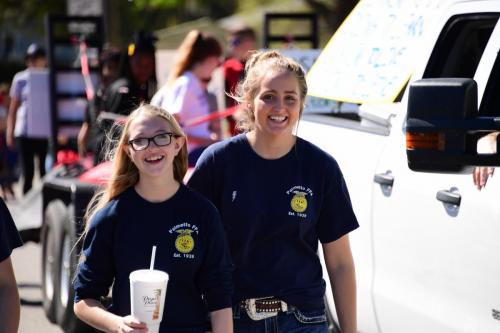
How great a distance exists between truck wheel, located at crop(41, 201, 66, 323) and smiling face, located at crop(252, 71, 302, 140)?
421cm

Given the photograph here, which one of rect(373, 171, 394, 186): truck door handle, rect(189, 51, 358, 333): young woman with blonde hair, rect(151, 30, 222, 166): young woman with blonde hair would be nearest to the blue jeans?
rect(189, 51, 358, 333): young woman with blonde hair

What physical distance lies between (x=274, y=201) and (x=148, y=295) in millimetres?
830

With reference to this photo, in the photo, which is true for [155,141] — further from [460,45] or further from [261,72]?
[460,45]

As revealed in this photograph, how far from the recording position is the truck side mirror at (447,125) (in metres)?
3.30

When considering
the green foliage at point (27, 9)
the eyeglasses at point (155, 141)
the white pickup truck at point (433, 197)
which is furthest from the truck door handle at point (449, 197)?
the green foliage at point (27, 9)

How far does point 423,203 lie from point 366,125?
50.4 inches

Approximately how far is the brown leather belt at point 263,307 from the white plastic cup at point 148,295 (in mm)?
675

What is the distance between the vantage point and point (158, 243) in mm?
→ 3684

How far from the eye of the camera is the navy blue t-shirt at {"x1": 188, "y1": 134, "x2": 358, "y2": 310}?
4.08m

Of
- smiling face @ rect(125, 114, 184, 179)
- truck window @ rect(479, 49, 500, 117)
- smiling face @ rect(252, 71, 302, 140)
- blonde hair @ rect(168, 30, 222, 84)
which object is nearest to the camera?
smiling face @ rect(125, 114, 184, 179)

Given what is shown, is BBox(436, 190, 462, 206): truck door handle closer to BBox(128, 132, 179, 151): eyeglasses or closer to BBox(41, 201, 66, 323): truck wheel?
BBox(128, 132, 179, 151): eyeglasses

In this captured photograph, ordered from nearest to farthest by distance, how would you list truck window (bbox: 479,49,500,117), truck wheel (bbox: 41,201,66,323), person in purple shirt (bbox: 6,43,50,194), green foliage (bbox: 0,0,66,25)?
truck window (bbox: 479,49,500,117)
truck wheel (bbox: 41,201,66,323)
person in purple shirt (bbox: 6,43,50,194)
green foliage (bbox: 0,0,66,25)

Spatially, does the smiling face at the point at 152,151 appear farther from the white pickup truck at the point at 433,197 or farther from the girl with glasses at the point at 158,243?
the white pickup truck at the point at 433,197

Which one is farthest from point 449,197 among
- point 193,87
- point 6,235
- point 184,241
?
point 193,87
